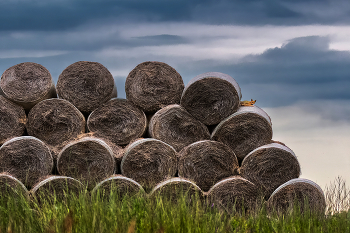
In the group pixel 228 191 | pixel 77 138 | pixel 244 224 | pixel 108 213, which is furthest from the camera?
pixel 77 138

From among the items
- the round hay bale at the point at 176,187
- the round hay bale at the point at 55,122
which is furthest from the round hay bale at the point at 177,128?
the round hay bale at the point at 55,122

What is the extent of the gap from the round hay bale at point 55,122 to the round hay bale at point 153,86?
0.85 meters

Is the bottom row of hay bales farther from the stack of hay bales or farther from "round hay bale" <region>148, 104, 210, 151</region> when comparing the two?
"round hay bale" <region>148, 104, 210, 151</region>

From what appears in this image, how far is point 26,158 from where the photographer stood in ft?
16.3

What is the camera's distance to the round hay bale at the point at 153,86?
5.24 metres

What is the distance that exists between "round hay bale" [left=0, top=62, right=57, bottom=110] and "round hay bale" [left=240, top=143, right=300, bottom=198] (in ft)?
10.3

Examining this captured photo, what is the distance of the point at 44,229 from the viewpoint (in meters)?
3.29

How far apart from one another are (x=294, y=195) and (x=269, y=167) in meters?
0.49

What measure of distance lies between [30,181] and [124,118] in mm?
1569

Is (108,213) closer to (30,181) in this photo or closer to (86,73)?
(30,181)

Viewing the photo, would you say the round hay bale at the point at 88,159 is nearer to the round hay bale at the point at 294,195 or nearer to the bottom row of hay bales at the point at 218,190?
the bottom row of hay bales at the point at 218,190

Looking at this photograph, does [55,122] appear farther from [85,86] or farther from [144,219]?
[144,219]

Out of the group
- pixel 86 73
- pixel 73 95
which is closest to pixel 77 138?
pixel 73 95

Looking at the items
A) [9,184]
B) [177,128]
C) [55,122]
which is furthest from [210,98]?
[9,184]
